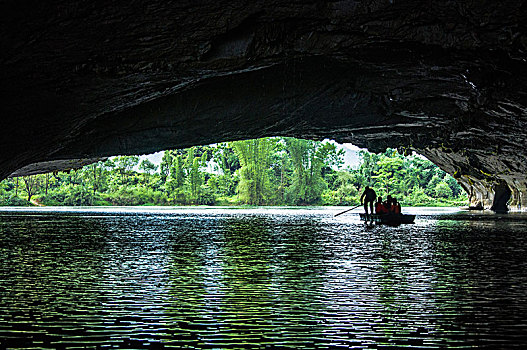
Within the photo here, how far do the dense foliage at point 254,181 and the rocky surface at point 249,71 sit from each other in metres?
49.8

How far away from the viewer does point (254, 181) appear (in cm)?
7244

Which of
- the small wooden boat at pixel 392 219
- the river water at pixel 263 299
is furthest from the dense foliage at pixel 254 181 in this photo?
the river water at pixel 263 299

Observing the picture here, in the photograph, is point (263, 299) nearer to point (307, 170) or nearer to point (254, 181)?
point (254, 181)

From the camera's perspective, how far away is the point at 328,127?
2284 cm

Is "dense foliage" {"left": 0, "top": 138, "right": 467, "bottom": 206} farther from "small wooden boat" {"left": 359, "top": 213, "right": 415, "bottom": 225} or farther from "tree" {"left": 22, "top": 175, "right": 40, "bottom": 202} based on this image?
"small wooden boat" {"left": 359, "top": 213, "right": 415, "bottom": 225}

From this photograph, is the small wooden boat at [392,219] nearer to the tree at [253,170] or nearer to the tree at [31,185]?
the tree at [253,170]

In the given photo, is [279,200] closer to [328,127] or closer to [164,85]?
[328,127]

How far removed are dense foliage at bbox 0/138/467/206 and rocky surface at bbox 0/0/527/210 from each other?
163ft

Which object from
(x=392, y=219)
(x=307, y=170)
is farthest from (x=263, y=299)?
(x=307, y=170)

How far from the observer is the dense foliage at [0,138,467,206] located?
73.1m

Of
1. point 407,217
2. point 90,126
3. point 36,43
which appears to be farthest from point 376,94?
point 36,43

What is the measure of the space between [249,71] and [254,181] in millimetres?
56724

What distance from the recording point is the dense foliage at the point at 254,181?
7306 cm

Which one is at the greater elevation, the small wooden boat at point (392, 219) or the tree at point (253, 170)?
the tree at point (253, 170)
